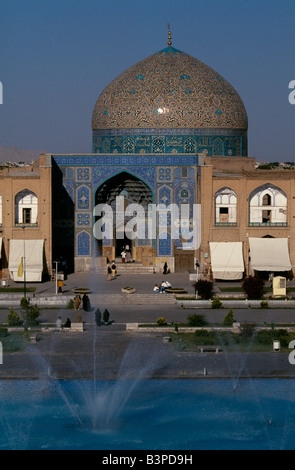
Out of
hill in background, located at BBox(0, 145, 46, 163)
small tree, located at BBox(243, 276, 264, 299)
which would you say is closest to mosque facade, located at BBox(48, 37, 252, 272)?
small tree, located at BBox(243, 276, 264, 299)

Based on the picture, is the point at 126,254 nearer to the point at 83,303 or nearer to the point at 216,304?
the point at 216,304

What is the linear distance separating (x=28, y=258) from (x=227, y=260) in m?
6.41

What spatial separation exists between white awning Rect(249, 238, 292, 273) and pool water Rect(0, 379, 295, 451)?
45.5 feet

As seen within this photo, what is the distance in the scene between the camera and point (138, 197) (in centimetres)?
3847

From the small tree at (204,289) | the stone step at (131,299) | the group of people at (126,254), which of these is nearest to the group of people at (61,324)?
the stone step at (131,299)

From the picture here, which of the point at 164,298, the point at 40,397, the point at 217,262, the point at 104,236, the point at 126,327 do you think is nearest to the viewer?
the point at 40,397

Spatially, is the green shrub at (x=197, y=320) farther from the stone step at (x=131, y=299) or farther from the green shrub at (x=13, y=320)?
the stone step at (x=131, y=299)

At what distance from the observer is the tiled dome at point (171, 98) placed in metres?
38.9

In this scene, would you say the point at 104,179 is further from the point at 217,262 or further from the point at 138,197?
the point at 217,262

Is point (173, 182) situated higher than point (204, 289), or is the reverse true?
point (173, 182)

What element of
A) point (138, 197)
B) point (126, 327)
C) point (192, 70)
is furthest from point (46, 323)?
point (192, 70)

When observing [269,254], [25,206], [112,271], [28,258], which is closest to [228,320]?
[269,254]

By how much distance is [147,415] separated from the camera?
60.8ft

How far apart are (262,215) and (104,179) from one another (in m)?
5.52
